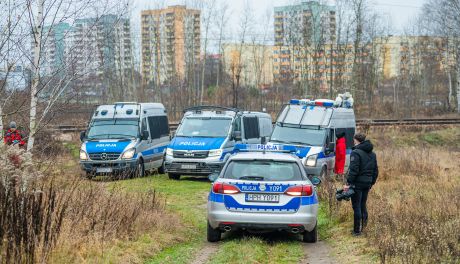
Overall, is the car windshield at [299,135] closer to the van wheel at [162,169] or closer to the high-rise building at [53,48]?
the van wheel at [162,169]

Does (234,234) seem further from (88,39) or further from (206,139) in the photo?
(206,139)

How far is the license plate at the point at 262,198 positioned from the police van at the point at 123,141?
9445 millimetres

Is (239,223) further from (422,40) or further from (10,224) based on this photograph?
(422,40)

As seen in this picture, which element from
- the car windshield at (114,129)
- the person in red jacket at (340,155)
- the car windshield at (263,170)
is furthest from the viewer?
the car windshield at (114,129)

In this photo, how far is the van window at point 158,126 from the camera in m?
23.3

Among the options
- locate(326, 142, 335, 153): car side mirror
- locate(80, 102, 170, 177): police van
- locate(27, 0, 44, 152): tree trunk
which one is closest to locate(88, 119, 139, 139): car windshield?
locate(80, 102, 170, 177): police van

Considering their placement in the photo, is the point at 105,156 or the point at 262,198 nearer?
the point at 262,198

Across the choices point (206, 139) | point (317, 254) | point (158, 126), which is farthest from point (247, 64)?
point (317, 254)

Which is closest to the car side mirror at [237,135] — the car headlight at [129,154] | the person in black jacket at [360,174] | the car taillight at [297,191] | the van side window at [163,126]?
the car headlight at [129,154]

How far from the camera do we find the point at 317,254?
34.8 ft

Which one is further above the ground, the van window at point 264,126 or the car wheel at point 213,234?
the van window at point 264,126

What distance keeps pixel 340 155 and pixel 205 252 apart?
31.6 ft

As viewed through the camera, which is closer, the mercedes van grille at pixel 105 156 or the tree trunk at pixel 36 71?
the tree trunk at pixel 36 71

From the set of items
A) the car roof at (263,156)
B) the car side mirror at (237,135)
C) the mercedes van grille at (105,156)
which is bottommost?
the mercedes van grille at (105,156)
